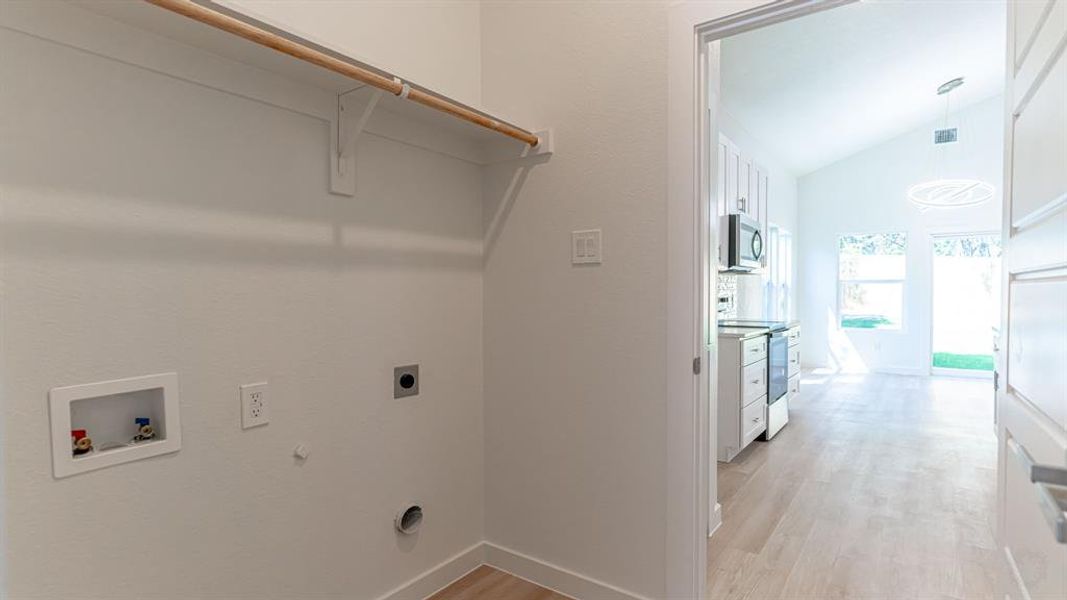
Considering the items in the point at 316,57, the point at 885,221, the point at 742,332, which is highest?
the point at 885,221

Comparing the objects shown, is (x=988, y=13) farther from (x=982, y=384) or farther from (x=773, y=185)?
(x=982, y=384)

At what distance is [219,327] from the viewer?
1393 mm

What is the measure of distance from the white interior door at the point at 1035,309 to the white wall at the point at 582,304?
869mm

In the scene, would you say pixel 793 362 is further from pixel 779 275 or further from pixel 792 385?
pixel 779 275

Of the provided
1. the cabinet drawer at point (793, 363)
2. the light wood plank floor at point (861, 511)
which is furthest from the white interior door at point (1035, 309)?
the cabinet drawer at point (793, 363)

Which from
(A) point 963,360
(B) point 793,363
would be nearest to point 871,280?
(A) point 963,360

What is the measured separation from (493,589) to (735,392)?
82.0 inches

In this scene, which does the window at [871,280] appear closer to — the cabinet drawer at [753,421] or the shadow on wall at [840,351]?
the shadow on wall at [840,351]

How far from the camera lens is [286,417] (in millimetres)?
1549

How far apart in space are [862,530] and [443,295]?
2.30 meters

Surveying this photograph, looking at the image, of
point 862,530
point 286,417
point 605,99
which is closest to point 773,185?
point 862,530

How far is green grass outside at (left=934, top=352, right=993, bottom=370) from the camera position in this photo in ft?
23.2

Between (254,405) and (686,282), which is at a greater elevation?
(686,282)

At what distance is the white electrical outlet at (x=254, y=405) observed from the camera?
1.45m
